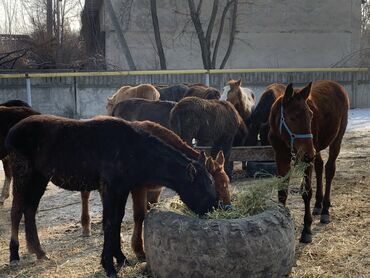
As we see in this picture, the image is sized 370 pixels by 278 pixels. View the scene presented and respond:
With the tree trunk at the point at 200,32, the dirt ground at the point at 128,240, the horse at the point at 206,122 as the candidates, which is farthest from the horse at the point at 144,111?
the tree trunk at the point at 200,32

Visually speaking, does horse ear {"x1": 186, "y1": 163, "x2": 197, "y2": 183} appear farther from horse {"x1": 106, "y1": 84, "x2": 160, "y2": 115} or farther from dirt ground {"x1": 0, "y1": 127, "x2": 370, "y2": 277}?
horse {"x1": 106, "y1": 84, "x2": 160, "y2": 115}

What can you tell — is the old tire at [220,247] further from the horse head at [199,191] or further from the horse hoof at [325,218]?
the horse hoof at [325,218]

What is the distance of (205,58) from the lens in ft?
75.0

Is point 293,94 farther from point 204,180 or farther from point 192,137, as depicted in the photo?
point 192,137

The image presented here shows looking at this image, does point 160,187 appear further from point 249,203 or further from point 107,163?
point 249,203

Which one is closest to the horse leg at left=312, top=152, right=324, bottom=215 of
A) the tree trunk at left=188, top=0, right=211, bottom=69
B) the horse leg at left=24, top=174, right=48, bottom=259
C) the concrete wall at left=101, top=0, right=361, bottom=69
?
the horse leg at left=24, top=174, right=48, bottom=259

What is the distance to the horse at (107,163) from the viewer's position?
15.0 ft

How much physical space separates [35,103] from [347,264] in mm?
14186

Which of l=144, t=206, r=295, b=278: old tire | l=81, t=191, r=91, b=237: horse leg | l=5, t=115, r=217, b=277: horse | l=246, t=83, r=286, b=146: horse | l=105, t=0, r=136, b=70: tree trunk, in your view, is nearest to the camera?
l=144, t=206, r=295, b=278: old tire

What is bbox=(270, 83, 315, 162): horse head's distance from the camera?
17.0 feet

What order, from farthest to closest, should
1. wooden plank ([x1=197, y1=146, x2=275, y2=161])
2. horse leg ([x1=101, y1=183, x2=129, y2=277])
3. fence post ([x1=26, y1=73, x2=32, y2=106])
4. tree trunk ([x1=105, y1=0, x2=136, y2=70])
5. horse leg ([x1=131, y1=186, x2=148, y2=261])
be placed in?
tree trunk ([x1=105, y1=0, x2=136, y2=70]), fence post ([x1=26, y1=73, x2=32, y2=106]), wooden plank ([x1=197, y1=146, x2=275, y2=161]), horse leg ([x1=131, y1=186, x2=148, y2=261]), horse leg ([x1=101, y1=183, x2=129, y2=277])

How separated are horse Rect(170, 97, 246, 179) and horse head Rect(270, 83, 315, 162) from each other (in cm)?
281

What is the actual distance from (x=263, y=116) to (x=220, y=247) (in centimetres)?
585

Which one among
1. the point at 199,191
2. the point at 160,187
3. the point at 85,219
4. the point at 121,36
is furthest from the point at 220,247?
the point at 121,36
